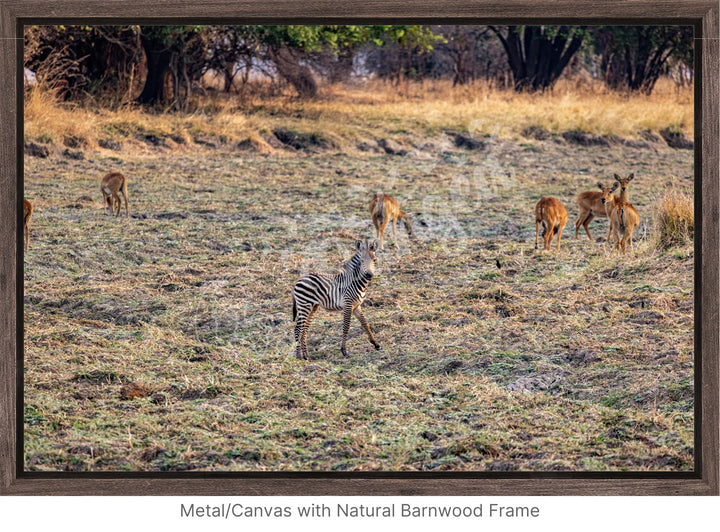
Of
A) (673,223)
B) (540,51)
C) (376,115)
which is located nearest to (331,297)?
(673,223)

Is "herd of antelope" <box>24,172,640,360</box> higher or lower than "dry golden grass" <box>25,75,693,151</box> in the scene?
lower

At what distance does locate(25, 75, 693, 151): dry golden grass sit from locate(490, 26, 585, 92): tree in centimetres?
238

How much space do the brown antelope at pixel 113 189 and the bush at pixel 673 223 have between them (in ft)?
20.7

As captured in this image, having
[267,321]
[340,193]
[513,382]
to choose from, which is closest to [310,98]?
[340,193]

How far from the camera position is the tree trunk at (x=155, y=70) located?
56.7ft

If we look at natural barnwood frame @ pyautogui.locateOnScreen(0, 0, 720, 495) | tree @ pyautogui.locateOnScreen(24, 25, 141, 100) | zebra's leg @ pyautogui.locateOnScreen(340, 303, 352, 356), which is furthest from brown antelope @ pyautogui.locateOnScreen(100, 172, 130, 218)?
natural barnwood frame @ pyautogui.locateOnScreen(0, 0, 720, 495)

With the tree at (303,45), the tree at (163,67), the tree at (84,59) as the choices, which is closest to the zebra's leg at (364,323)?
the tree at (303,45)

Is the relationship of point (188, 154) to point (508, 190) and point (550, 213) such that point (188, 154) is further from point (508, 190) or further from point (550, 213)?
point (550, 213)

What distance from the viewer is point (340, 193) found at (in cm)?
1263

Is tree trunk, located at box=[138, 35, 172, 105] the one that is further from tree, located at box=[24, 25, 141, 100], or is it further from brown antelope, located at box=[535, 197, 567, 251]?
brown antelope, located at box=[535, 197, 567, 251]

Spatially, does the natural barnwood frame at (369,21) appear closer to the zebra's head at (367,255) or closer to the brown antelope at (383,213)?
the zebra's head at (367,255)

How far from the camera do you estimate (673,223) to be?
996cm

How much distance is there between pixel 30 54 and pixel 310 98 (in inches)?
204

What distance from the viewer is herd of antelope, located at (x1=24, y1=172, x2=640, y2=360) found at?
761 cm
